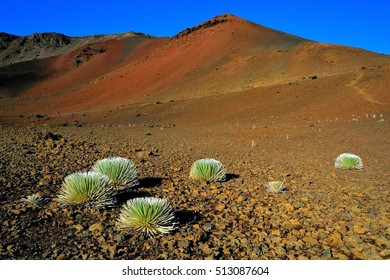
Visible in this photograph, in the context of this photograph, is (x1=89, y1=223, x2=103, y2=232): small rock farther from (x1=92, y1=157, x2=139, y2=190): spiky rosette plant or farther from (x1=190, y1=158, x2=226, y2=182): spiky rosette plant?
(x1=190, y1=158, x2=226, y2=182): spiky rosette plant

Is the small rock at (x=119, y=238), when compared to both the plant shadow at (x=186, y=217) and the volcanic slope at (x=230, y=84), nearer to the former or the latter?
the plant shadow at (x=186, y=217)

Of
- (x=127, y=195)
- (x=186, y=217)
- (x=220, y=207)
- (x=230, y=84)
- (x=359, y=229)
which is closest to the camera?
(x=359, y=229)

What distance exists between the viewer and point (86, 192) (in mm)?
4367

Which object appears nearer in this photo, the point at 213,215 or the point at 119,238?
the point at 119,238

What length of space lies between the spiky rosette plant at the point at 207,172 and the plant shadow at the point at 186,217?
1.52 m

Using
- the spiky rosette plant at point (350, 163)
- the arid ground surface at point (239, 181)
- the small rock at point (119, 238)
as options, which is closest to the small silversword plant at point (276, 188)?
the arid ground surface at point (239, 181)

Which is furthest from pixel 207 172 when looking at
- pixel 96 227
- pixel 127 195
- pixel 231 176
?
pixel 96 227

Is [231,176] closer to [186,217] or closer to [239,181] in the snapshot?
[239,181]

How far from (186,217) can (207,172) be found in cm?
176

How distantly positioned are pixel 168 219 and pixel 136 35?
7776 centimetres

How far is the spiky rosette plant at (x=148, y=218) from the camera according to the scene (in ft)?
12.1

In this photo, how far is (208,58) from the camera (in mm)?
41406

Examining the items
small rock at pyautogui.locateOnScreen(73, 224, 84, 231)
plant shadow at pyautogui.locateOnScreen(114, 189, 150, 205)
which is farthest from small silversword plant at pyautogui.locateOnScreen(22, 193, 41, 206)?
plant shadow at pyautogui.locateOnScreen(114, 189, 150, 205)

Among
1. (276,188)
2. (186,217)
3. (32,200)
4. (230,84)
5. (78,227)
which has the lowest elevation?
(78,227)
